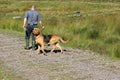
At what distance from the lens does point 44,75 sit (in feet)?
43.2

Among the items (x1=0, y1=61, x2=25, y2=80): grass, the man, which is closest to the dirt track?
(x1=0, y1=61, x2=25, y2=80): grass

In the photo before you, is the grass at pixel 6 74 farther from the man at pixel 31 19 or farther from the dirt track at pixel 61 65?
the man at pixel 31 19

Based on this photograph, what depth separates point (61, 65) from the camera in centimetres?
1499

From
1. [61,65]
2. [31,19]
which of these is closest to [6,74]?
[61,65]

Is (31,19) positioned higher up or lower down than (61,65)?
higher up

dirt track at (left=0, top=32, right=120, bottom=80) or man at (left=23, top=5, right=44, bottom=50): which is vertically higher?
man at (left=23, top=5, right=44, bottom=50)

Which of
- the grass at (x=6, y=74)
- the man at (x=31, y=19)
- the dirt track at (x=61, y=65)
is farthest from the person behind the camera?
the man at (x=31, y=19)

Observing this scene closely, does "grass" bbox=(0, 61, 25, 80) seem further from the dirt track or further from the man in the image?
the man

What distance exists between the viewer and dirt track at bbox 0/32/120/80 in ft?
42.8

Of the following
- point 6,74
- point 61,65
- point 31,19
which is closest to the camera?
point 6,74

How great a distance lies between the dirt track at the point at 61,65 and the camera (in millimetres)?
13055

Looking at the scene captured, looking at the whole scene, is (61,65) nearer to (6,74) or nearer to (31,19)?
(6,74)

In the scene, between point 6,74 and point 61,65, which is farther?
point 61,65

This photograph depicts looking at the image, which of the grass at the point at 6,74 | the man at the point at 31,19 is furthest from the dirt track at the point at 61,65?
the man at the point at 31,19
